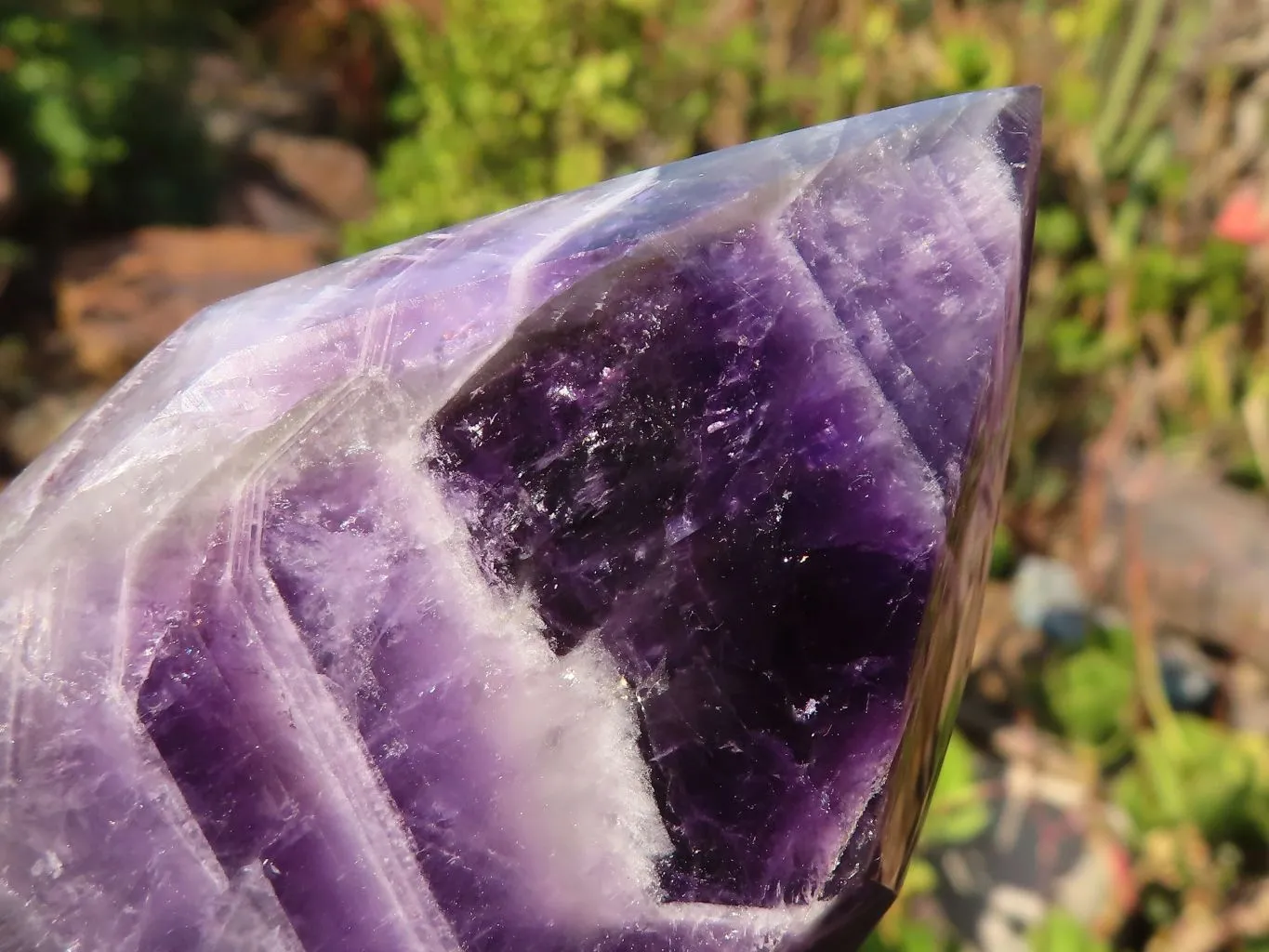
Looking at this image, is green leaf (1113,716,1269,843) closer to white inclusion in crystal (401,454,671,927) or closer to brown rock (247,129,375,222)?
white inclusion in crystal (401,454,671,927)

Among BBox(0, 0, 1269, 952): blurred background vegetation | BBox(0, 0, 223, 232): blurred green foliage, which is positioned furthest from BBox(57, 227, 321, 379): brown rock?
BBox(0, 0, 223, 232): blurred green foliage

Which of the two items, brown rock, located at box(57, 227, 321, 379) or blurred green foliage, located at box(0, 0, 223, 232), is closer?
brown rock, located at box(57, 227, 321, 379)

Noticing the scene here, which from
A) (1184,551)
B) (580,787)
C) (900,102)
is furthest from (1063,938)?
(900,102)

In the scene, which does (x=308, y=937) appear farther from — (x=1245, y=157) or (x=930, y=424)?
(x=1245, y=157)

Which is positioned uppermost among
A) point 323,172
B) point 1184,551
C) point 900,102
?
point 323,172

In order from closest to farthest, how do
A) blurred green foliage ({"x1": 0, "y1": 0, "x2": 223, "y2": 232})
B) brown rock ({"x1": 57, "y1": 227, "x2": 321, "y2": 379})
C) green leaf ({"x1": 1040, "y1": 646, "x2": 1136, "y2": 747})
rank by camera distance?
green leaf ({"x1": 1040, "y1": 646, "x2": 1136, "y2": 747})
brown rock ({"x1": 57, "y1": 227, "x2": 321, "y2": 379})
blurred green foliage ({"x1": 0, "y1": 0, "x2": 223, "y2": 232})

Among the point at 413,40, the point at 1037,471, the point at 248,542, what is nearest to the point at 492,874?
the point at 248,542

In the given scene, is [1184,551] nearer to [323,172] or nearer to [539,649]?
[539,649]
